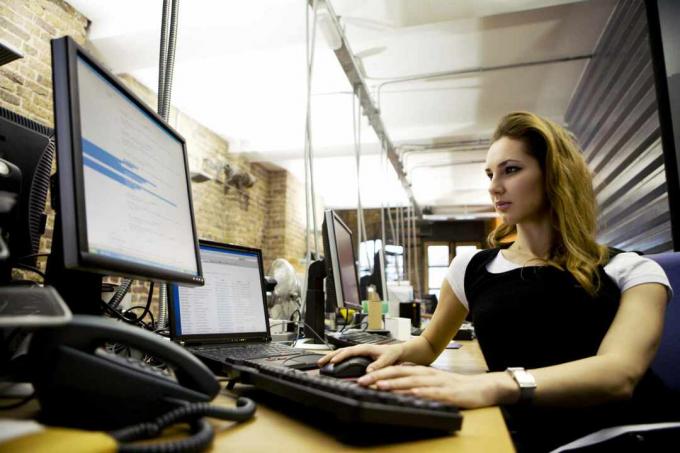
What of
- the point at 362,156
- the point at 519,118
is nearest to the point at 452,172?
the point at 362,156

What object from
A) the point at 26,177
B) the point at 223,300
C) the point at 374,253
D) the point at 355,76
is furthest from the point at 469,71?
the point at 26,177

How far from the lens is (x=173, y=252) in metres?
0.83

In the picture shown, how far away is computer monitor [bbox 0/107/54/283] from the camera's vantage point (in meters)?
0.88

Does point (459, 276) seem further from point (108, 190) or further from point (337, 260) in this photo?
point (108, 190)

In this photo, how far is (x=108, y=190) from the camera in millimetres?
653

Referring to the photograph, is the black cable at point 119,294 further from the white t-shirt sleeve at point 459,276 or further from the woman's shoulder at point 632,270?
the woman's shoulder at point 632,270

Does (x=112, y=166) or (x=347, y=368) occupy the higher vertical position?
(x=112, y=166)

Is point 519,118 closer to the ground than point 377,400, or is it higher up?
higher up

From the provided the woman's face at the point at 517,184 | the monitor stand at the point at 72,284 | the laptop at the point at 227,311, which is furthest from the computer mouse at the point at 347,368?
the woman's face at the point at 517,184

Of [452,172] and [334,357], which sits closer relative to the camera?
[334,357]

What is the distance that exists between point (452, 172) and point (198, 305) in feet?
22.6

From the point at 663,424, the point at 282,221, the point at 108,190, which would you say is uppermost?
the point at 282,221

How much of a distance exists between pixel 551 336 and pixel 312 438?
32.7 inches

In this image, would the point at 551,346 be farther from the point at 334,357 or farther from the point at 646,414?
the point at 334,357
